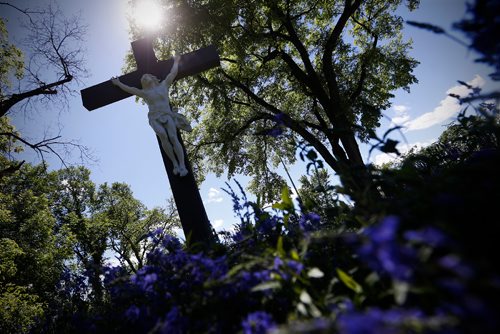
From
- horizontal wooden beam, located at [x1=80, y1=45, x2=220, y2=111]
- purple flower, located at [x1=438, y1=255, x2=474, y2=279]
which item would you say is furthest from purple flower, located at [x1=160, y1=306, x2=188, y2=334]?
horizontal wooden beam, located at [x1=80, y1=45, x2=220, y2=111]

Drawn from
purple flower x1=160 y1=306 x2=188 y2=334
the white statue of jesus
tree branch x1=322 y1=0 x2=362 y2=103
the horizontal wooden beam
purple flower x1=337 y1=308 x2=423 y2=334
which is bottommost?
purple flower x1=337 y1=308 x2=423 y2=334

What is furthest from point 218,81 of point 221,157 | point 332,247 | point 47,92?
point 332,247

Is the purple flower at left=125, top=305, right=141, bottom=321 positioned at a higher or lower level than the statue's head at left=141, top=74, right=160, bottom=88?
lower

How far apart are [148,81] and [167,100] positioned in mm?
426

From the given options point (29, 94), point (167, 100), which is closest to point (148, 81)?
point (167, 100)

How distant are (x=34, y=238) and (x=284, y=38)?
17.6 meters

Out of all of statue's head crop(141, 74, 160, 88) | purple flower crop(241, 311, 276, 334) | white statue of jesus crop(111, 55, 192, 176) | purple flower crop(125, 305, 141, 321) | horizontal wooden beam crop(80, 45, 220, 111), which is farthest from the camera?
horizontal wooden beam crop(80, 45, 220, 111)

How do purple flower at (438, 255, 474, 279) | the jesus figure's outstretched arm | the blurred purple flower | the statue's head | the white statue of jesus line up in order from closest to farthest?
purple flower at (438, 255, 474, 279)
the blurred purple flower
the white statue of jesus
the statue's head
the jesus figure's outstretched arm

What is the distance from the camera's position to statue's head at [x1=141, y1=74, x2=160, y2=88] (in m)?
4.68

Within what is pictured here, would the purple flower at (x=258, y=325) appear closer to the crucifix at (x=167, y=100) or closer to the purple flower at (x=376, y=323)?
the purple flower at (x=376, y=323)

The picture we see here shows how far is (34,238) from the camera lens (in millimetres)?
17219

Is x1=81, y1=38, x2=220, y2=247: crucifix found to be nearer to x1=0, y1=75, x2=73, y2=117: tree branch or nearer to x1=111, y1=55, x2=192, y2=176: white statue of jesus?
x1=111, y1=55, x2=192, y2=176: white statue of jesus

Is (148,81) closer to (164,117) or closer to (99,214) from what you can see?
(164,117)

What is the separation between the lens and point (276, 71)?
44.7 feet
